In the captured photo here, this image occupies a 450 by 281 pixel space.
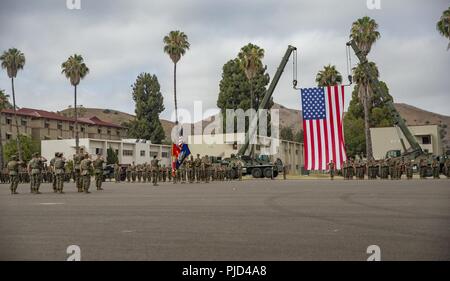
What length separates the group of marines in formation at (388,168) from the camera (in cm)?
3559

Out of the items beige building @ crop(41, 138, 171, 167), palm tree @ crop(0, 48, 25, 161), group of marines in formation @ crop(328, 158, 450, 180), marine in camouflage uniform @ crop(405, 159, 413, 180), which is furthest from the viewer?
beige building @ crop(41, 138, 171, 167)

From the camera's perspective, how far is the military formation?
35.6 metres

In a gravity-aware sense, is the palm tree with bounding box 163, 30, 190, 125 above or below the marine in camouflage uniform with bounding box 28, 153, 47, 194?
above

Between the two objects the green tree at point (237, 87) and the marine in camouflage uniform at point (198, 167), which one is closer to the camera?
the marine in camouflage uniform at point (198, 167)

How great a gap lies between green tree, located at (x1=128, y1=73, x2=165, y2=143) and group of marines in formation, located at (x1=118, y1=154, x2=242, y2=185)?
42888mm

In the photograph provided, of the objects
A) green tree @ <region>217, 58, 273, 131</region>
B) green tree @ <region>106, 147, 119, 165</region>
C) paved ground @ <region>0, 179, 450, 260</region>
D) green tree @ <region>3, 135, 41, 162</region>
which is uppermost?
green tree @ <region>217, 58, 273, 131</region>

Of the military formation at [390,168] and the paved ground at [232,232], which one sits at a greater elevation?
the military formation at [390,168]

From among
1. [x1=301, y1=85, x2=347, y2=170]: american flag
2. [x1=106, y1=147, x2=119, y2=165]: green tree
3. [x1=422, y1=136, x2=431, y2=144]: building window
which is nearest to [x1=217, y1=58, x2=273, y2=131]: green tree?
[x1=106, y1=147, x2=119, y2=165]: green tree

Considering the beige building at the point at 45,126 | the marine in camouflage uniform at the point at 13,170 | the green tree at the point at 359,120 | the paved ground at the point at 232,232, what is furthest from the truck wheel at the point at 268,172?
the beige building at the point at 45,126

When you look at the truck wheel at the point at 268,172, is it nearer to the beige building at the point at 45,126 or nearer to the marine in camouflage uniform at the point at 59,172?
the marine in camouflage uniform at the point at 59,172

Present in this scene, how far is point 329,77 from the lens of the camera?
62344 millimetres

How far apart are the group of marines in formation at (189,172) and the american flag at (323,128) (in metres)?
7.42

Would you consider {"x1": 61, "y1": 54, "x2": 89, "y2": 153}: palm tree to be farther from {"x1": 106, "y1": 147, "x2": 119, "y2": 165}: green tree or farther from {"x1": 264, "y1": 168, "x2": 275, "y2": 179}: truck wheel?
{"x1": 264, "y1": 168, "x2": 275, "y2": 179}: truck wheel
